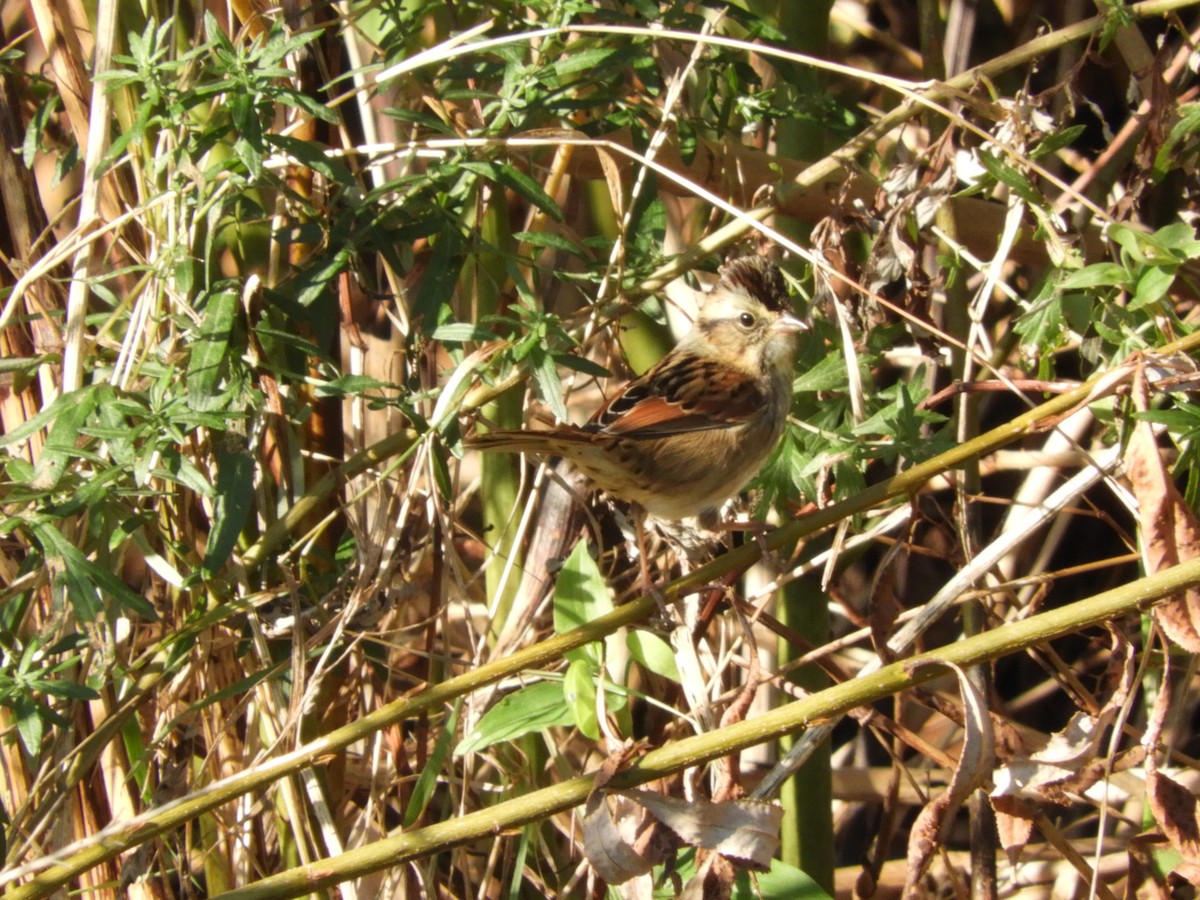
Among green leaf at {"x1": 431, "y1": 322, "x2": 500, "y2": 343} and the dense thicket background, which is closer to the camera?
the dense thicket background

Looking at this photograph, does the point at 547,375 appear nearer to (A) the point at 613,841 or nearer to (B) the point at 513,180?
(B) the point at 513,180

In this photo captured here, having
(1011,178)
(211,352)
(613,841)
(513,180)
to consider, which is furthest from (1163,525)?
(211,352)

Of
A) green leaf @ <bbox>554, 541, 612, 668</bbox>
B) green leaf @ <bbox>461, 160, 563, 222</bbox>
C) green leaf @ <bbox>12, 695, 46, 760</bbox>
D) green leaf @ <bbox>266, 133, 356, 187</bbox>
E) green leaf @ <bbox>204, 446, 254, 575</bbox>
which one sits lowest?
green leaf @ <bbox>554, 541, 612, 668</bbox>

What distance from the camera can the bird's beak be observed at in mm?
2756

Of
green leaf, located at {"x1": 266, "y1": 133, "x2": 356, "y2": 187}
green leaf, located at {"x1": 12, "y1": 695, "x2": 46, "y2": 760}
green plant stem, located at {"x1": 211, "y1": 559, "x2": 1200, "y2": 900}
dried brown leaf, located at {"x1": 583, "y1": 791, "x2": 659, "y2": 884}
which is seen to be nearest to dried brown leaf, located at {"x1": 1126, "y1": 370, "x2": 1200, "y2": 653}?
green plant stem, located at {"x1": 211, "y1": 559, "x2": 1200, "y2": 900}

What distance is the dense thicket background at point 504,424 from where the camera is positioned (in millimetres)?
1889

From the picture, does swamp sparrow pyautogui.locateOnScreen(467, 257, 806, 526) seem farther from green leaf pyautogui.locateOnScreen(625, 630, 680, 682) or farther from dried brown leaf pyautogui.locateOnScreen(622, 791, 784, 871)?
dried brown leaf pyautogui.locateOnScreen(622, 791, 784, 871)

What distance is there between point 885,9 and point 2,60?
8.09 feet

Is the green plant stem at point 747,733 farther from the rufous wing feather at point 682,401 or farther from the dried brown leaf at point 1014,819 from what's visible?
the rufous wing feather at point 682,401

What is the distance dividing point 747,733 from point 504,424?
1.17 meters

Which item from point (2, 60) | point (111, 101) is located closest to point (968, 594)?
point (111, 101)

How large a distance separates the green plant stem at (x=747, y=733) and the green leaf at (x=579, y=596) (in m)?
0.49

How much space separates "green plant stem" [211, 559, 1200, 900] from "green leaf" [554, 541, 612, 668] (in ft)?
1.62

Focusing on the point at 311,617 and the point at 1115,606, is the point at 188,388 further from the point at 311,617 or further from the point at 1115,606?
the point at 1115,606
